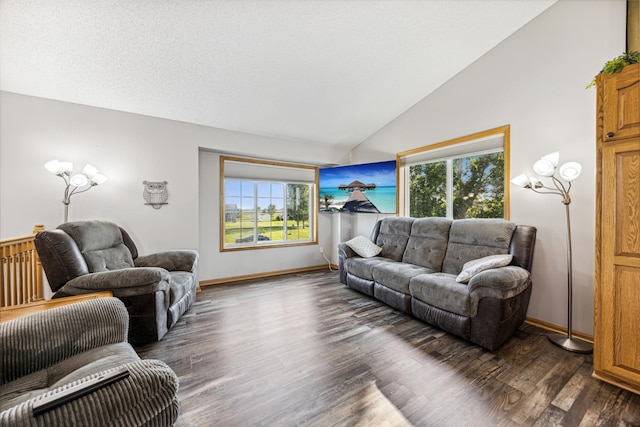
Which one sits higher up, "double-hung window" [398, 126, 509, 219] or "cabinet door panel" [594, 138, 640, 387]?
"double-hung window" [398, 126, 509, 219]

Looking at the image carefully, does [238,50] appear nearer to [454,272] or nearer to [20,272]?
[20,272]

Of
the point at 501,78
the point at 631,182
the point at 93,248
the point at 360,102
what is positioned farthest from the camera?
the point at 360,102

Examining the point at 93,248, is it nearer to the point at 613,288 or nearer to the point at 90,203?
the point at 90,203

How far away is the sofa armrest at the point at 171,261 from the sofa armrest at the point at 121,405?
2.21m

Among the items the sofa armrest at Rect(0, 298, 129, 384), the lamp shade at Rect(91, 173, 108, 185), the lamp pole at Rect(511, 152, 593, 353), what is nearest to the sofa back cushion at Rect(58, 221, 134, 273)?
the lamp shade at Rect(91, 173, 108, 185)

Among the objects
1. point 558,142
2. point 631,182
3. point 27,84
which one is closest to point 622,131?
point 631,182

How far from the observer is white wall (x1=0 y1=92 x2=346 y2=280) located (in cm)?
269

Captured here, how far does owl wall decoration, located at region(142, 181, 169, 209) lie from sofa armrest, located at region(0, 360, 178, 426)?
9.77 feet

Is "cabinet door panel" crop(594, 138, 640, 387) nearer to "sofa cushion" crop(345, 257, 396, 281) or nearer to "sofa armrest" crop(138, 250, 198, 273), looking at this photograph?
"sofa cushion" crop(345, 257, 396, 281)

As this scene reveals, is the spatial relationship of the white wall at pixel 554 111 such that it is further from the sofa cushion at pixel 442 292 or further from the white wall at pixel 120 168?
the white wall at pixel 120 168

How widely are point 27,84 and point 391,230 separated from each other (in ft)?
15.6

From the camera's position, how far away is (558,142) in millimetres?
2492

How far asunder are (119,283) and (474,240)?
365 cm

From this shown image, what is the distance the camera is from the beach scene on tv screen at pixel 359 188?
4259 mm
